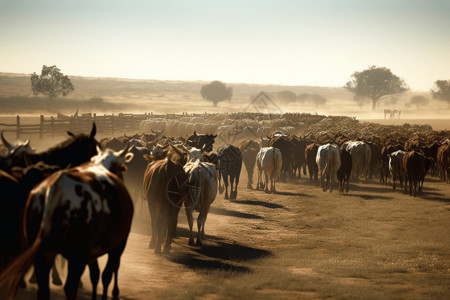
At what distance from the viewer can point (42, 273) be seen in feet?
15.3

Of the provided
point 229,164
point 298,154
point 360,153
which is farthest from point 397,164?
point 229,164

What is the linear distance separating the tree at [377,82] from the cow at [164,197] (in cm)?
11050

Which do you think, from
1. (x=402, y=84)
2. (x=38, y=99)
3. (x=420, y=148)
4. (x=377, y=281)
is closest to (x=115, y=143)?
(x=377, y=281)

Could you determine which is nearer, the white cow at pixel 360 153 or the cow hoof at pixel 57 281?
the cow hoof at pixel 57 281

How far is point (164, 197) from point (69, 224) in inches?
171

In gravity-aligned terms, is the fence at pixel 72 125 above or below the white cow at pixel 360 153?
above

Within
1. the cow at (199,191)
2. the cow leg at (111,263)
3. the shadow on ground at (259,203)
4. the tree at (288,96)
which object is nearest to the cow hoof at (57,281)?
the cow leg at (111,263)

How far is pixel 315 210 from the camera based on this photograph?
14594 mm

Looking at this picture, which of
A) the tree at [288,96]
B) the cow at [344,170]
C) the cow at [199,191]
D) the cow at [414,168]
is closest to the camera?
the cow at [199,191]

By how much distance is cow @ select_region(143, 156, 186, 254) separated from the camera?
8.81m

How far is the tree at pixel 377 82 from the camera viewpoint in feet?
A: 363

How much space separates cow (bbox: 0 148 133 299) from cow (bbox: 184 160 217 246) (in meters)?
4.67

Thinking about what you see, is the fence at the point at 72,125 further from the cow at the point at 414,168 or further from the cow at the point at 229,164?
the cow at the point at 414,168

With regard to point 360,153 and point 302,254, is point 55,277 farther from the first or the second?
point 360,153
